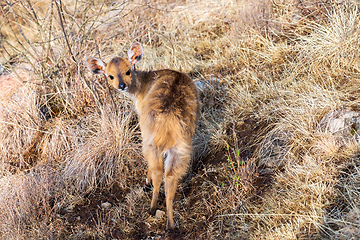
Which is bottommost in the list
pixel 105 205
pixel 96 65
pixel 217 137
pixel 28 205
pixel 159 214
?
pixel 159 214

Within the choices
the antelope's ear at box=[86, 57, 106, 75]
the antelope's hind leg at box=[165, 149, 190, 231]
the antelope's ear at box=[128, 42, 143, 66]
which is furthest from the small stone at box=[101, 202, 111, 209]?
the antelope's ear at box=[128, 42, 143, 66]

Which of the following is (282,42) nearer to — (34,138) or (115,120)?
(115,120)

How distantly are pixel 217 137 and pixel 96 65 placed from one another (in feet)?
7.24

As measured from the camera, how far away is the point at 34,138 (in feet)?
19.2

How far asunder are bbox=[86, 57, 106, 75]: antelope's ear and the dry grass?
687 mm

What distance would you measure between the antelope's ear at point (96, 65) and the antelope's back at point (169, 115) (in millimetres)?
1191

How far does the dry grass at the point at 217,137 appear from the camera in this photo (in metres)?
3.94

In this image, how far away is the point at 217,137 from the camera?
5238 millimetres

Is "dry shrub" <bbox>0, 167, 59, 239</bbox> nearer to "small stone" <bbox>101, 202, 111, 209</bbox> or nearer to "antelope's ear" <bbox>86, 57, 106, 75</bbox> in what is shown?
"small stone" <bbox>101, 202, 111, 209</bbox>

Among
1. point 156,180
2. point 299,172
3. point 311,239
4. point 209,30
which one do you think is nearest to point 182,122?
point 156,180

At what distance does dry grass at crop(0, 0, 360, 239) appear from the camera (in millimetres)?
3941

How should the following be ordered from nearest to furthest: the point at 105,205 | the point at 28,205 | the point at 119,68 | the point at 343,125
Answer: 1. the point at 343,125
2. the point at 28,205
3. the point at 105,205
4. the point at 119,68

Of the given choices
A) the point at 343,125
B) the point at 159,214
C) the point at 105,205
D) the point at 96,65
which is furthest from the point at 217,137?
the point at 96,65

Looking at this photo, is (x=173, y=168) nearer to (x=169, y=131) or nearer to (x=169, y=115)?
(x=169, y=131)
